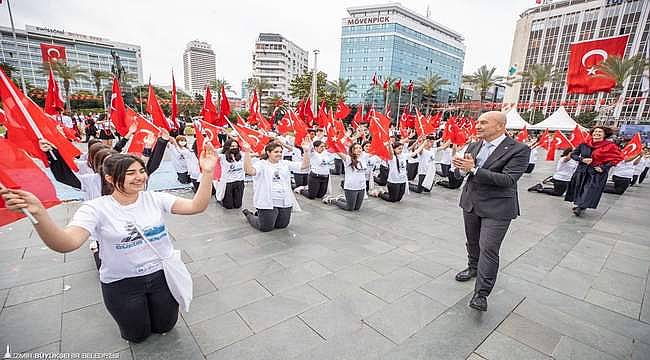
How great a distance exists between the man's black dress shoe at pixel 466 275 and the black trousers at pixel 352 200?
3.03m

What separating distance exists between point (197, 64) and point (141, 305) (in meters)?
163

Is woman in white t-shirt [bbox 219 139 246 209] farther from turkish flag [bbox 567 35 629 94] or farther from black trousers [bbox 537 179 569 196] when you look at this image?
turkish flag [bbox 567 35 629 94]

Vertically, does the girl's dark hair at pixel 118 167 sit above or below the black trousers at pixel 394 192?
above

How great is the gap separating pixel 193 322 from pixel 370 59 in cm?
8253

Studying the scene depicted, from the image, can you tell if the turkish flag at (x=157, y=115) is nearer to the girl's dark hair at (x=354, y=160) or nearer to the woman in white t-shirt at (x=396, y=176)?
the girl's dark hair at (x=354, y=160)

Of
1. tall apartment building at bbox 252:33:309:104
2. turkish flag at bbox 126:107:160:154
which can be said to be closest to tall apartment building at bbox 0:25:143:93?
tall apartment building at bbox 252:33:309:104

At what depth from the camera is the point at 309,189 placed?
24.6ft

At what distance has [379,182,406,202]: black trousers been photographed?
7.38 meters

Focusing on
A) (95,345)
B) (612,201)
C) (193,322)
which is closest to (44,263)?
(95,345)

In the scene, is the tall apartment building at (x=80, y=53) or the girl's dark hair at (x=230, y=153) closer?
the girl's dark hair at (x=230, y=153)

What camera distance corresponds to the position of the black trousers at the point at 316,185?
7.43m

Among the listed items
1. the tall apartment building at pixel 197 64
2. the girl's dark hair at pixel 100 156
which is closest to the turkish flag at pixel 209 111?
the girl's dark hair at pixel 100 156

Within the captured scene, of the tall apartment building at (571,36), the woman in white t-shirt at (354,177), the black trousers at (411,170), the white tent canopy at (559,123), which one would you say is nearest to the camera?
the woman in white t-shirt at (354,177)

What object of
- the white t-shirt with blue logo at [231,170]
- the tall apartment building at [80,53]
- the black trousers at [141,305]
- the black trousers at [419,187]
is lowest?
the black trousers at [419,187]
